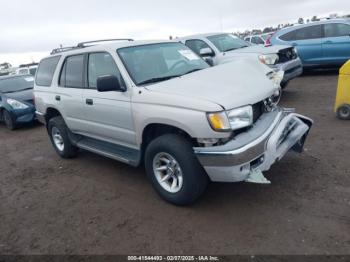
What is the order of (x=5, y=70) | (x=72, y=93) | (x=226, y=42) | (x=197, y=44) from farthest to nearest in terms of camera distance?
1. (x=5, y=70)
2. (x=226, y=42)
3. (x=197, y=44)
4. (x=72, y=93)

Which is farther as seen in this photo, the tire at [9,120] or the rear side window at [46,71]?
the tire at [9,120]

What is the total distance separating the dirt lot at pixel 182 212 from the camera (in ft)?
10.5

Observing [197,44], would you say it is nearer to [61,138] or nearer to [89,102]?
[61,138]

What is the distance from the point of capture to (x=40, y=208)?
441cm

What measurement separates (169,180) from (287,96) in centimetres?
606

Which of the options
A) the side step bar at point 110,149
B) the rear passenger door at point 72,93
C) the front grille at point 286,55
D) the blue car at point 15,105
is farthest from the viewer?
the blue car at point 15,105

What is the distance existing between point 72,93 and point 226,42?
5233 mm

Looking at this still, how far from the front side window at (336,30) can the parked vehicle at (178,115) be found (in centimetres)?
741

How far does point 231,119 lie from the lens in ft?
11.1

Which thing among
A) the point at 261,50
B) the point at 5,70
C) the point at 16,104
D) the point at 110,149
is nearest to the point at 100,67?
the point at 110,149

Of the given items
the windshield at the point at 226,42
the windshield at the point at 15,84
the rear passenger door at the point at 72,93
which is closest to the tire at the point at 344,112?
the windshield at the point at 226,42

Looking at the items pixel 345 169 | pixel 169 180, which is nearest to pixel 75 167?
pixel 169 180

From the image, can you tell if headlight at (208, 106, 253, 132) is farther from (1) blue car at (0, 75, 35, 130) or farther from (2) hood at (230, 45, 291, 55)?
(1) blue car at (0, 75, 35, 130)

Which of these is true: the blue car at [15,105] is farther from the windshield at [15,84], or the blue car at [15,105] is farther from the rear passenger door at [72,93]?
the rear passenger door at [72,93]
